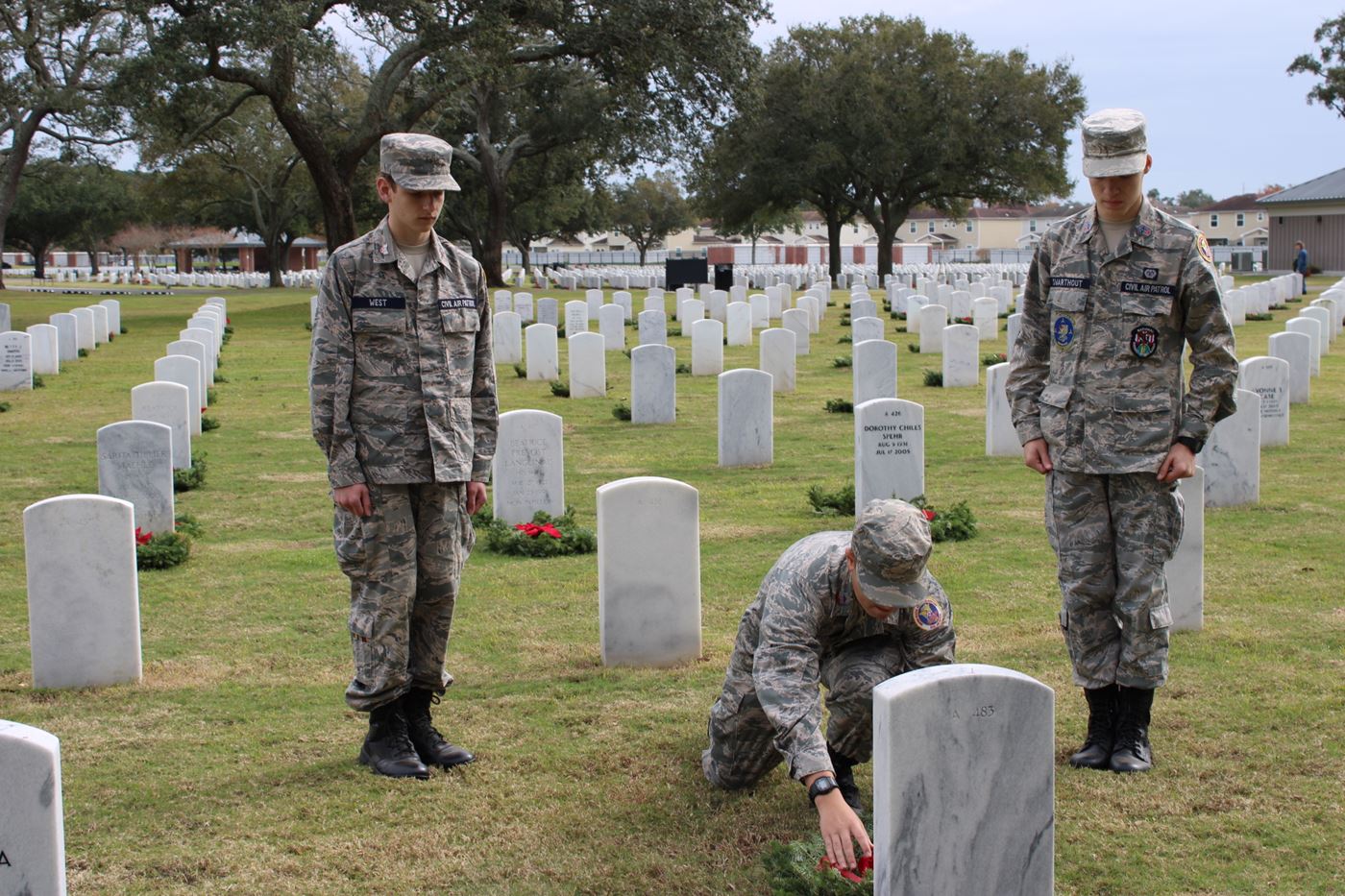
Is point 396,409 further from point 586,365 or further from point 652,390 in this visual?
point 586,365

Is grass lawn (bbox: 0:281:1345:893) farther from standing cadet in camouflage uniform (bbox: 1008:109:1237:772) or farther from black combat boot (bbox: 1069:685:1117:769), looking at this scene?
standing cadet in camouflage uniform (bbox: 1008:109:1237:772)

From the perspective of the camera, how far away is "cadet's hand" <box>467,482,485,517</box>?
4949mm

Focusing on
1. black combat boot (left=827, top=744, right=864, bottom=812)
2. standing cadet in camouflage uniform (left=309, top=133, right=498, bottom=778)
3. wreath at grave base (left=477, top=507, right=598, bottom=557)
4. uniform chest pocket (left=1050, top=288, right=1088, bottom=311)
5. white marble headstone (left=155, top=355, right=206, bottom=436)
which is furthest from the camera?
white marble headstone (left=155, top=355, right=206, bottom=436)

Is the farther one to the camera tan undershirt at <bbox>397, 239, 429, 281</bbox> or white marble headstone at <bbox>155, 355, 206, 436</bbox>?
white marble headstone at <bbox>155, 355, 206, 436</bbox>

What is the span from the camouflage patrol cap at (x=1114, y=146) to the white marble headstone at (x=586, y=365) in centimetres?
1230

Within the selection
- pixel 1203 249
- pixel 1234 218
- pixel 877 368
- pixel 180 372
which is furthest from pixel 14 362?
pixel 1234 218

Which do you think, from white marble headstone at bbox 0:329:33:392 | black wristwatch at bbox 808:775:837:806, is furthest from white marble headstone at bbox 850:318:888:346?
black wristwatch at bbox 808:775:837:806

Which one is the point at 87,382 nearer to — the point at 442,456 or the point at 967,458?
the point at 967,458

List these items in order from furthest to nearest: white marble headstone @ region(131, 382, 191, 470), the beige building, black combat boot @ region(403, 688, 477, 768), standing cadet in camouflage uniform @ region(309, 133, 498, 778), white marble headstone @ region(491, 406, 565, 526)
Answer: the beige building < white marble headstone @ region(131, 382, 191, 470) < white marble headstone @ region(491, 406, 565, 526) < black combat boot @ region(403, 688, 477, 768) < standing cadet in camouflage uniform @ region(309, 133, 498, 778)

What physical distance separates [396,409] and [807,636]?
163 cm

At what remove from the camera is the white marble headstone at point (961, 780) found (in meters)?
3.26

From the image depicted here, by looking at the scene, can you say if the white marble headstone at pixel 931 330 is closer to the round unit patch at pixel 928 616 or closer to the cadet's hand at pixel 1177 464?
the cadet's hand at pixel 1177 464

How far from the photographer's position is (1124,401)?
4.76 meters

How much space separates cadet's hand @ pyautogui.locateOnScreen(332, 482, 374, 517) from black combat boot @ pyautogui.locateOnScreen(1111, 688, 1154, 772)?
8.68 feet
